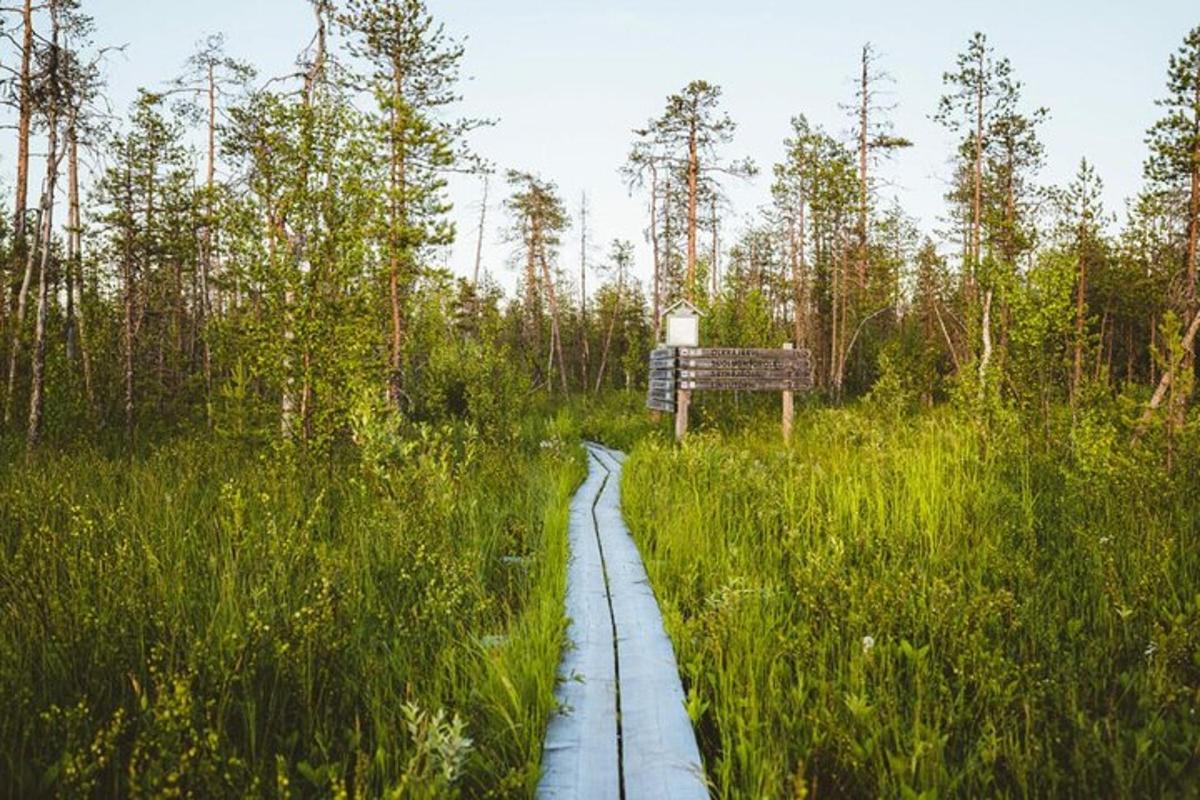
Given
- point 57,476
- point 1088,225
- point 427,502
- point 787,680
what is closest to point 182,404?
point 57,476

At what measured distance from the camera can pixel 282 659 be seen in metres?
2.81

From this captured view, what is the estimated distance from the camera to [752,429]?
14.1 meters

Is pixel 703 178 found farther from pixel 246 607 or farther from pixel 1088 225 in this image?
pixel 246 607

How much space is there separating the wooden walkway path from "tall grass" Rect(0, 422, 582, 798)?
148mm

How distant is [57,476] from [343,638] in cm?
639

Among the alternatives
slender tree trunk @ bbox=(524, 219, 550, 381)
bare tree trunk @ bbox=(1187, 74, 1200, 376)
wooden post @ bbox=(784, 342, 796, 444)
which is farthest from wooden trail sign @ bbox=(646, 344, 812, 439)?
slender tree trunk @ bbox=(524, 219, 550, 381)

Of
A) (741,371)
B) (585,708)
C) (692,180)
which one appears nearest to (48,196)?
(585,708)

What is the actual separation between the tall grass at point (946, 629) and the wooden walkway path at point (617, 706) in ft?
0.45

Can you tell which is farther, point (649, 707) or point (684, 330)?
point (684, 330)

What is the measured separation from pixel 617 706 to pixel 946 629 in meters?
1.72

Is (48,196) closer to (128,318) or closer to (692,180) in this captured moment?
(128,318)

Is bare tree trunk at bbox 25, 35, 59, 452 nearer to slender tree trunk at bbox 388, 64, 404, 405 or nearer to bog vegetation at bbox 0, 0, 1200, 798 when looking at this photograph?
bog vegetation at bbox 0, 0, 1200, 798

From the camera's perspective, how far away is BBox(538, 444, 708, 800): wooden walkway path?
7.55ft

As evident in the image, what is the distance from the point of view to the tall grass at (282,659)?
2109 millimetres
